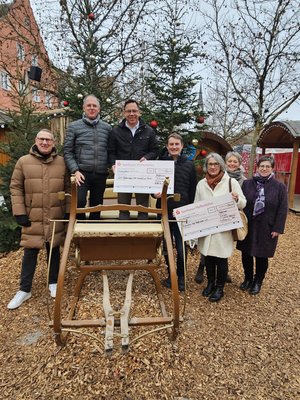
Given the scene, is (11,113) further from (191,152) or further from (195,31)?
(195,31)

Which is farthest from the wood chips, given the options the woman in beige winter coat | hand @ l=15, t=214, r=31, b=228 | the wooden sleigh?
hand @ l=15, t=214, r=31, b=228

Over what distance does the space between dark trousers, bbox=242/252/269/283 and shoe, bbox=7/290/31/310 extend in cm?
292

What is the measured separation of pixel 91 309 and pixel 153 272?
91 centimetres

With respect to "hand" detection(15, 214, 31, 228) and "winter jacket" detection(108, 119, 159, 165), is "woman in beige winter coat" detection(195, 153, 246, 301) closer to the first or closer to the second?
"winter jacket" detection(108, 119, 159, 165)

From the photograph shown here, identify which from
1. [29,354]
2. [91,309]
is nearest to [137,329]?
[91,309]

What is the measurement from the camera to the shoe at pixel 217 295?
154 inches

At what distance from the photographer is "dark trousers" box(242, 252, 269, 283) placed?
4.07m

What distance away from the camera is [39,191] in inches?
137

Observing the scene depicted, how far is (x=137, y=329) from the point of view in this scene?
3.22 metres

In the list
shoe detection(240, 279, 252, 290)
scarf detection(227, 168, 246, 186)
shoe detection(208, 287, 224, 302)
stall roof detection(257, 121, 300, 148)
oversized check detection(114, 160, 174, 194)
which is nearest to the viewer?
oversized check detection(114, 160, 174, 194)

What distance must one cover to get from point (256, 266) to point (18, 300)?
3.16 meters

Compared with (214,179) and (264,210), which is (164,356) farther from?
(264,210)

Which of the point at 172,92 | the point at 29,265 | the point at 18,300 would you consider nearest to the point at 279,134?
the point at 172,92

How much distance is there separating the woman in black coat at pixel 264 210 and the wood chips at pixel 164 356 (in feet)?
2.62
